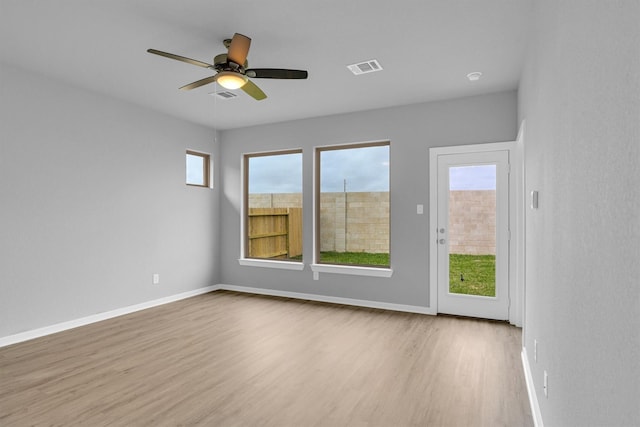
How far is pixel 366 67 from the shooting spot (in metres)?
3.55

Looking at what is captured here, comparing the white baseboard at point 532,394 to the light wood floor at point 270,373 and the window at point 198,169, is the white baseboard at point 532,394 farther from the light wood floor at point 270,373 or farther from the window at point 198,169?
the window at point 198,169

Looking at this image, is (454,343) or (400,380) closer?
(400,380)

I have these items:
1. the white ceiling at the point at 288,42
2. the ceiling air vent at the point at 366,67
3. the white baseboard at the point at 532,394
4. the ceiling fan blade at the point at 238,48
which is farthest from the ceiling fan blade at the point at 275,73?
the white baseboard at the point at 532,394

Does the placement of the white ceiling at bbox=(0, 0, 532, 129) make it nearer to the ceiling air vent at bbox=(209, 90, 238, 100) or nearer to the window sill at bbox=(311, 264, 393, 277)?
the ceiling air vent at bbox=(209, 90, 238, 100)

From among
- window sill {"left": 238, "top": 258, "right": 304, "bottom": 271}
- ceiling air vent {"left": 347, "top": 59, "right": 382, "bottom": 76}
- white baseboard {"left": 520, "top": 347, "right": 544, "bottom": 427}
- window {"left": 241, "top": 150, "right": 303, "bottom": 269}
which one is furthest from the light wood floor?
ceiling air vent {"left": 347, "top": 59, "right": 382, "bottom": 76}

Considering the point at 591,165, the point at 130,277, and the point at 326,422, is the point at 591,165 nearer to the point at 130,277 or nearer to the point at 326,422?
the point at 326,422

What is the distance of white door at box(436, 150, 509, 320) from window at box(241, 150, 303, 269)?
7.44ft

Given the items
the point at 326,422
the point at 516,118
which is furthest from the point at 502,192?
the point at 326,422

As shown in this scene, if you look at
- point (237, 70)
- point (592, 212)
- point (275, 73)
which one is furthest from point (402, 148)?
point (592, 212)

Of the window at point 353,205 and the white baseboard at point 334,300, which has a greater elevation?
the window at point 353,205

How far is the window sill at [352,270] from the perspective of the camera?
4.88 metres

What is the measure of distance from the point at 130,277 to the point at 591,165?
5.04 metres

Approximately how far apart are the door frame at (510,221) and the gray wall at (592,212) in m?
2.37

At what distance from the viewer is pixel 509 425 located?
2.18 m
